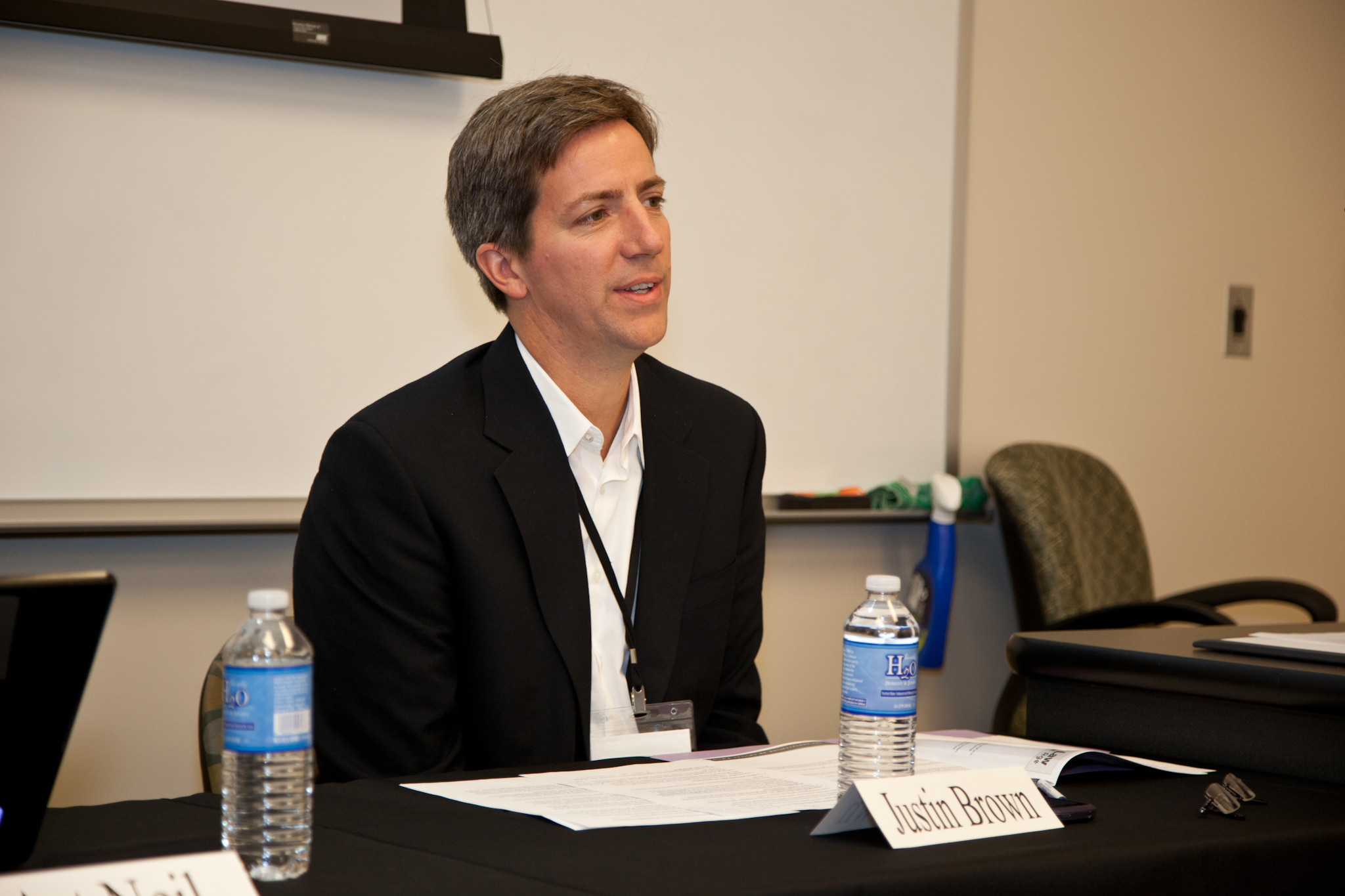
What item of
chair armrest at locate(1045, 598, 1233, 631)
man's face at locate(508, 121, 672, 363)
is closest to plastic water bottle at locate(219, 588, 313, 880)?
man's face at locate(508, 121, 672, 363)

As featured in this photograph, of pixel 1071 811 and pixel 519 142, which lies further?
pixel 519 142

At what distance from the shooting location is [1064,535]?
3299 millimetres

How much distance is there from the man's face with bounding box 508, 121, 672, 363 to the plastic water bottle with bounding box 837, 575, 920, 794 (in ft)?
2.65

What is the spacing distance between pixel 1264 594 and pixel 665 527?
216cm

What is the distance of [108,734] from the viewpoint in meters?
2.61

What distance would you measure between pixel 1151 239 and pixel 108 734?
10.7 ft

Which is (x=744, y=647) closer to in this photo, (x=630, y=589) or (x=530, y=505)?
(x=630, y=589)

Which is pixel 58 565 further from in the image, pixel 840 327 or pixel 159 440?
pixel 840 327

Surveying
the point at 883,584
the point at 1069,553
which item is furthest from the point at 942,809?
the point at 1069,553

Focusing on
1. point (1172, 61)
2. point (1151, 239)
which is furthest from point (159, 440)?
point (1172, 61)

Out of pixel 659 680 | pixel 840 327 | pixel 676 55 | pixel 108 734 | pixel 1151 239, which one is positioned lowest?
pixel 108 734

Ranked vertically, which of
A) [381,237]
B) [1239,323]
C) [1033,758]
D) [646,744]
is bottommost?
[646,744]

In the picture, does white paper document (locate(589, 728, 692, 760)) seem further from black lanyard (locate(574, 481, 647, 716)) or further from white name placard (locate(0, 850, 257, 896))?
white name placard (locate(0, 850, 257, 896))

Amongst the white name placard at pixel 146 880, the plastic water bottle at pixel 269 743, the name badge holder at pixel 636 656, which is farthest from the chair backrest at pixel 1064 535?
the white name placard at pixel 146 880
